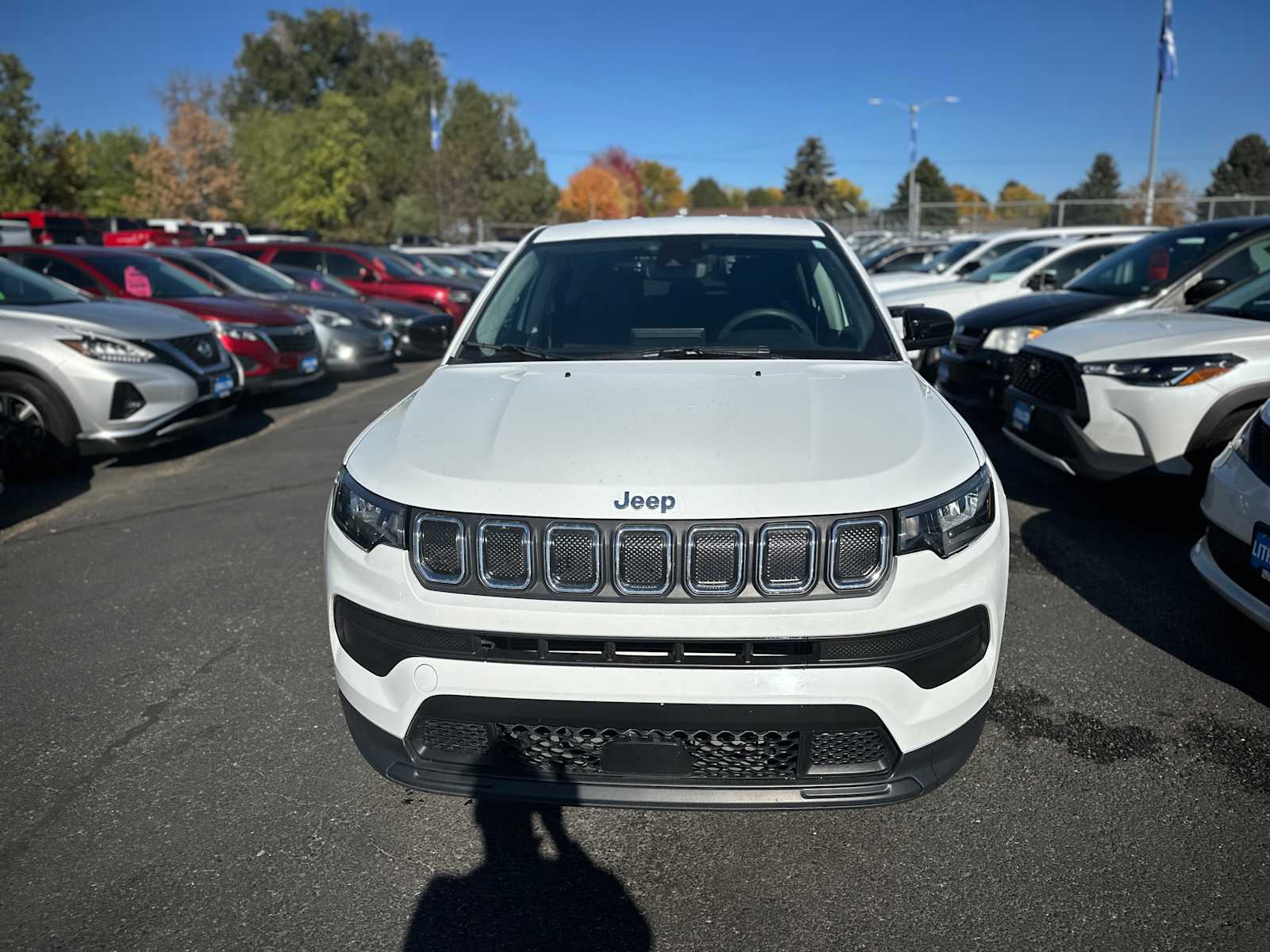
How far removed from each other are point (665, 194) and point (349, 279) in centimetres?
11295

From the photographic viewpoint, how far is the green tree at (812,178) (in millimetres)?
91938

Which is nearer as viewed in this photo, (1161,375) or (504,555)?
(504,555)

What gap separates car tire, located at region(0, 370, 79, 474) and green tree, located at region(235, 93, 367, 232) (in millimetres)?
42092

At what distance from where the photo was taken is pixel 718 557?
7.47ft

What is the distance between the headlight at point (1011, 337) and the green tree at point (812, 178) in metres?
87.9

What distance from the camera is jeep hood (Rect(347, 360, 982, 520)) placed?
232 centimetres

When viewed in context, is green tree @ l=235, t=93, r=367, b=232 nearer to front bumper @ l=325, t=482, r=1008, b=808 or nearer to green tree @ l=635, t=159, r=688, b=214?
front bumper @ l=325, t=482, r=1008, b=808

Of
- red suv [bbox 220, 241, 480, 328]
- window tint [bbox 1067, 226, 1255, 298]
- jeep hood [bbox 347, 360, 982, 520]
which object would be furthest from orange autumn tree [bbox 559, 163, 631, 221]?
jeep hood [bbox 347, 360, 982, 520]

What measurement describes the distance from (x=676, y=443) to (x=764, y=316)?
1337mm

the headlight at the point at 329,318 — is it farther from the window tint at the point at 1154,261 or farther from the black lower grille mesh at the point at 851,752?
the black lower grille mesh at the point at 851,752

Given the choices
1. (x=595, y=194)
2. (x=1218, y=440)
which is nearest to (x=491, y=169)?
(x=595, y=194)

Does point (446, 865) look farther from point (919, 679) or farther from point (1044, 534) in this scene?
point (1044, 534)

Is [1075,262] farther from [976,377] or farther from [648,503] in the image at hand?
[648,503]

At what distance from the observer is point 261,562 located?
5133 mm
